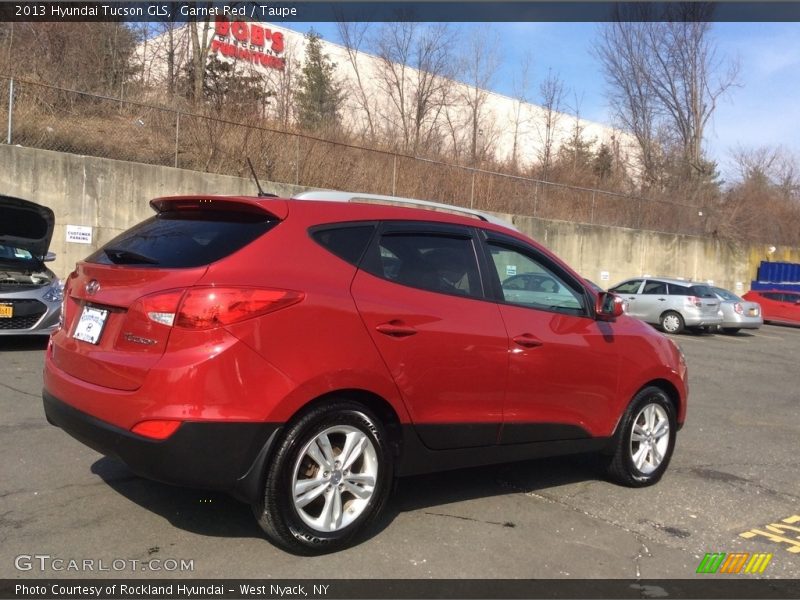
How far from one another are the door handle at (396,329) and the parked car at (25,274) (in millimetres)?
7447

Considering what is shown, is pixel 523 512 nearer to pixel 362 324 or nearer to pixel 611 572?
pixel 611 572

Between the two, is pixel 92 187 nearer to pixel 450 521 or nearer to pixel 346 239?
pixel 346 239

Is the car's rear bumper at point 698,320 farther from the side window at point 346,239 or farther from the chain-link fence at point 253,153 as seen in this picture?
the side window at point 346,239

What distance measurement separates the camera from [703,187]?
37.0 m

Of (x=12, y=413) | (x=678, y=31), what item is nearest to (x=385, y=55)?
(x=678, y=31)

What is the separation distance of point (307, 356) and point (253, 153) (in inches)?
707

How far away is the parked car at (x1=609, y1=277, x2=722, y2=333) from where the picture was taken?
64.9 feet

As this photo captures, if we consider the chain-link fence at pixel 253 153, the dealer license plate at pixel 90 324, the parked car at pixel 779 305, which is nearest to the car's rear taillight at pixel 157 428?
the dealer license plate at pixel 90 324

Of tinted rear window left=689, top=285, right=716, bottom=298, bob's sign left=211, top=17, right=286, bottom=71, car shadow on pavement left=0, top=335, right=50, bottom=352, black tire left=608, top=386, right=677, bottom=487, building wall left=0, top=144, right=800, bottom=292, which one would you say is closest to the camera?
black tire left=608, top=386, right=677, bottom=487

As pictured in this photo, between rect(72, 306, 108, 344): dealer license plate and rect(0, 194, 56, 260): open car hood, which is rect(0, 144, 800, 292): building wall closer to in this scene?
rect(0, 194, 56, 260): open car hood

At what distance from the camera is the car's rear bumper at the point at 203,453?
3451 millimetres

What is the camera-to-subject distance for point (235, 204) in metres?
3.94

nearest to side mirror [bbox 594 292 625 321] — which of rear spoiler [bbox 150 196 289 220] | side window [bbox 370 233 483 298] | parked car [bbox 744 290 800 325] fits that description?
side window [bbox 370 233 483 298]

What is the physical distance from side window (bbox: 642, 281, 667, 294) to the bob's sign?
49.8 feet
